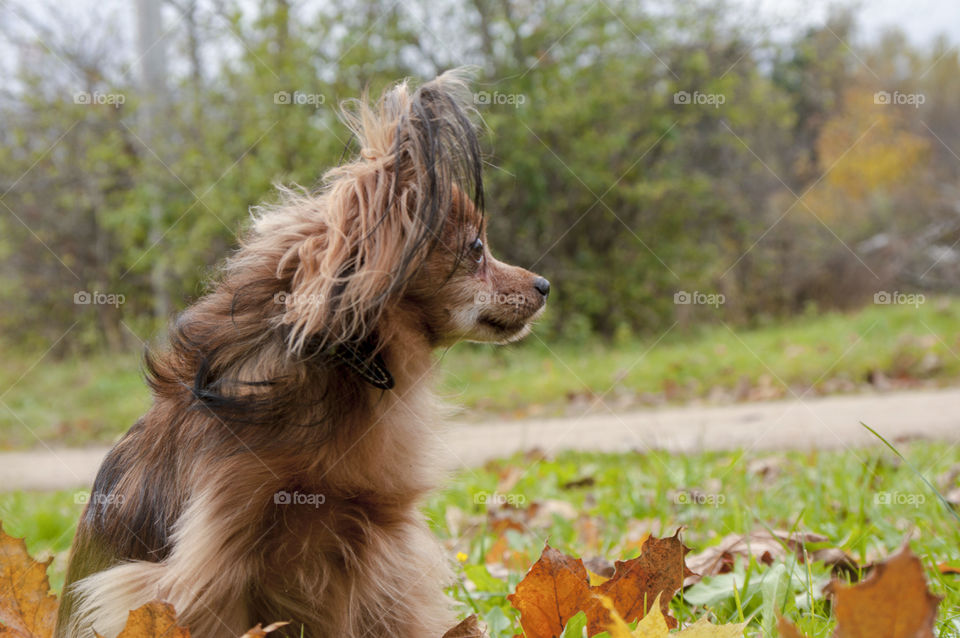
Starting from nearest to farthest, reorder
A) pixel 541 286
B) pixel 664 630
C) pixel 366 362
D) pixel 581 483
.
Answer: pixel 664 630
pixel 366 362
pixel 541 286
pixel 581 483

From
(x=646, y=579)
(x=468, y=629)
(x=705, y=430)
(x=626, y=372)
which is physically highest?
(x=646, y=579)

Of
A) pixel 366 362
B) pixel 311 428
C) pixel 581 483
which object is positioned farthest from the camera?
pixel 581 483

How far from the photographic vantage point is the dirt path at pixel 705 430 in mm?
6246

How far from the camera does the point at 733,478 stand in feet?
14.8

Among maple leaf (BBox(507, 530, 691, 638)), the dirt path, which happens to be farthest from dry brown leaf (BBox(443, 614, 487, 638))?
the dirt path

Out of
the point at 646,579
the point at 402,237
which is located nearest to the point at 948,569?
the point at 646,579

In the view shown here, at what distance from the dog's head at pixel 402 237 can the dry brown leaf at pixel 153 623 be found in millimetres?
754

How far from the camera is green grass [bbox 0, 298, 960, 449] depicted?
9.26 meters

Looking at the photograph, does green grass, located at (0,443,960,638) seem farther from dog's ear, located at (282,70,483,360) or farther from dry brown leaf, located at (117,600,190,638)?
dry brown leaf, located at (117,600,190,638)

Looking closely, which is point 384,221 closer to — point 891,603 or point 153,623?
point 153,623

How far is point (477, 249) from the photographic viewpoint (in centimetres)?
282

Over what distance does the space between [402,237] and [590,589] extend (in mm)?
1157

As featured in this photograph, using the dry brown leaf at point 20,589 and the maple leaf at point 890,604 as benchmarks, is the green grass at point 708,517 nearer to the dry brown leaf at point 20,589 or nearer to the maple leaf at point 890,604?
the maple leaf at point 890,604

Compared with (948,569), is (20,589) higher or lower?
higher
